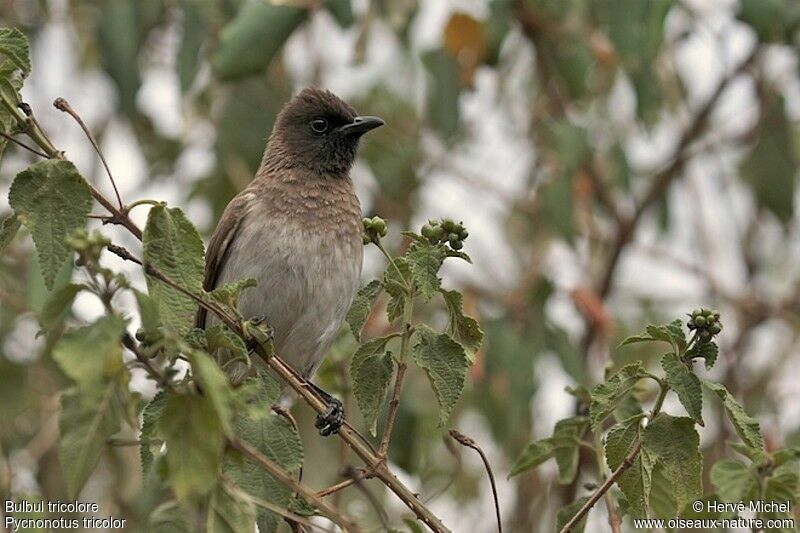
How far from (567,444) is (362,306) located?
2.16 ft

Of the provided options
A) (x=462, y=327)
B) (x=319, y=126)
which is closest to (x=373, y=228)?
(x=462, y=327)

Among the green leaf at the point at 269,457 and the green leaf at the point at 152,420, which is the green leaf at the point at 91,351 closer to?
the green leaf at the point at 152,420

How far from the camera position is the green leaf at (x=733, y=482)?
2377mm

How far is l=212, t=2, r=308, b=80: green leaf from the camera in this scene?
462cm

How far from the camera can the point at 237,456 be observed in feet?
7.36

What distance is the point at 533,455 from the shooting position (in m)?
3.00

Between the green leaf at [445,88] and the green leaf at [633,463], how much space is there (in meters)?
3.23

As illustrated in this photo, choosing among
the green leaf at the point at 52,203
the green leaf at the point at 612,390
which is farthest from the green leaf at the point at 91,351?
the green leaf at the point at 612,390

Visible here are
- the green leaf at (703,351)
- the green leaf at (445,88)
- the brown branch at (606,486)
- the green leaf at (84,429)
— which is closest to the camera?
the green leaf at (84,429)

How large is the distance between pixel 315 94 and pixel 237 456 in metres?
3.17

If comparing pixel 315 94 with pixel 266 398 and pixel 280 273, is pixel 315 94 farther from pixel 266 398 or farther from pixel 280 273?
pixel 266 398

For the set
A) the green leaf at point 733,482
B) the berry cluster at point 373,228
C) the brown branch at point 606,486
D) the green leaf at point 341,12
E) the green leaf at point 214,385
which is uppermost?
the green leaf at point 341,12

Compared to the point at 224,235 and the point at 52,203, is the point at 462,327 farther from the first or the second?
the point at 224,235

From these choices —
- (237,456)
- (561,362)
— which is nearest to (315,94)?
(561,362)
